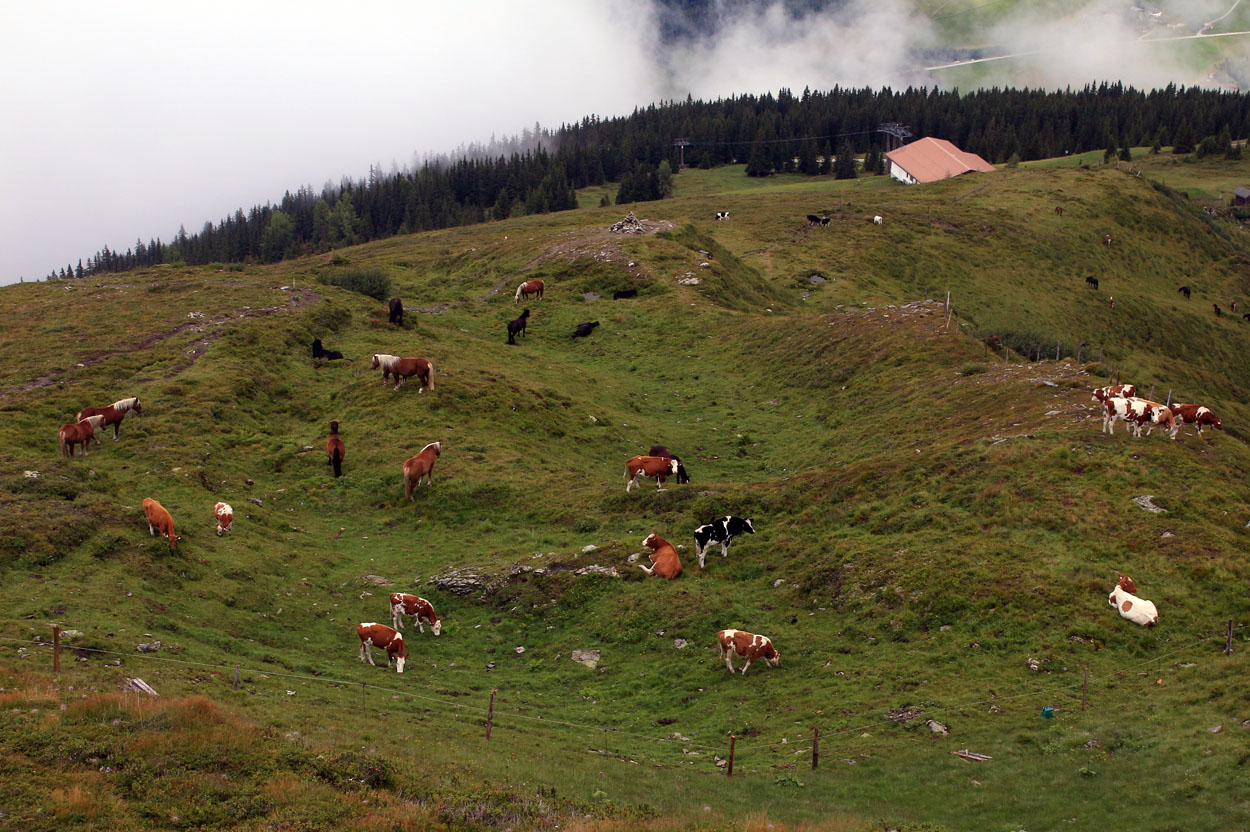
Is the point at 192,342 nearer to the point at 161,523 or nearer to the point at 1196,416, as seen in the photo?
the point at 161,523

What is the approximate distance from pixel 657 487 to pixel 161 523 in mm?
15283

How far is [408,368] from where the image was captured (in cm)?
3734

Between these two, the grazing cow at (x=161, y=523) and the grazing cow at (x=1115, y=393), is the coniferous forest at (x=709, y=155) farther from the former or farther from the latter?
the grazing cow at (x=161, y=523)

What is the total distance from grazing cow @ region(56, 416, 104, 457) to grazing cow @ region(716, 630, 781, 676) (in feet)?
77.3

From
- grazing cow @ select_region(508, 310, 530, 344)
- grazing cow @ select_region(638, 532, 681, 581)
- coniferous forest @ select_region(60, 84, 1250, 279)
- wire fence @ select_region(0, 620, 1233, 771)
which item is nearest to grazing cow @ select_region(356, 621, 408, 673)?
wire fence @ select_region(0, 620, 1233, 771)

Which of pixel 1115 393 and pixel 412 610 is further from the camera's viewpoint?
pixel 1115 393

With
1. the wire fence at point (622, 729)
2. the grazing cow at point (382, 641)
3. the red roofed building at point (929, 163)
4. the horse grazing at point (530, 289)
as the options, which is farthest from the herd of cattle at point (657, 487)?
the red roofed building at point (929, 163)

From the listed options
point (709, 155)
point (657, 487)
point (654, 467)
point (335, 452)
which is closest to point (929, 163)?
point (709, 155)

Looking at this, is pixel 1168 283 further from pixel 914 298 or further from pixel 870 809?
pixel 870 809

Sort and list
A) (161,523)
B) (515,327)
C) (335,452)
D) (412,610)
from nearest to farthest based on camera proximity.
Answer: (412,610)
(161,523)
(335,452)
(515,327)

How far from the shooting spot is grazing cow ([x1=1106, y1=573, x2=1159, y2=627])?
1822cm

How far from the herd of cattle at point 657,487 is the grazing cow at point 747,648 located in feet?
0.07

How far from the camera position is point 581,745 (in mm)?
16391

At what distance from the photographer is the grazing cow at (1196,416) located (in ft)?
85.8
